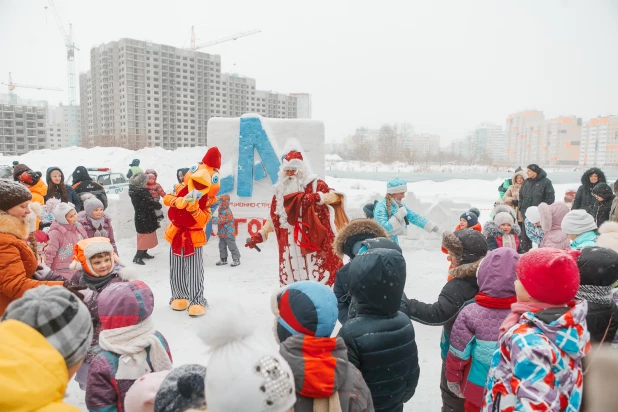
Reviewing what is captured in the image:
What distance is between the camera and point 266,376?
1.34 m

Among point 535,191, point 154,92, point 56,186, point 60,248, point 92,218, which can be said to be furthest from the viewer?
point 154,92

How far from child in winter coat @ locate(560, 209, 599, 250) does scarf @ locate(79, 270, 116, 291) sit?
155 inches

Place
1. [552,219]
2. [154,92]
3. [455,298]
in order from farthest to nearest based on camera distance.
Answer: [154,92], [552,219], [455,298]

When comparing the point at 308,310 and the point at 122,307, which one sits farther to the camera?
the point at 122,307

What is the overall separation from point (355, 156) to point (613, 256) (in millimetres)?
53230

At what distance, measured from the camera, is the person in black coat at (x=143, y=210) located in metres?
7.00

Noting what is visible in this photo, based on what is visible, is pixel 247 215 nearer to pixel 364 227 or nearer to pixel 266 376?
pixel 364 227

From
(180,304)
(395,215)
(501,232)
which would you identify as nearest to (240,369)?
(395,215)

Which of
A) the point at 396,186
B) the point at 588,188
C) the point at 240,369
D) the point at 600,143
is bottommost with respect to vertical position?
the point at 240,369

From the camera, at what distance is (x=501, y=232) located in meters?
4.85

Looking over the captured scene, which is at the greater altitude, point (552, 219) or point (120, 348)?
point (552, 219)

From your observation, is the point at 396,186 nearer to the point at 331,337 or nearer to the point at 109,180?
the point at 331,337

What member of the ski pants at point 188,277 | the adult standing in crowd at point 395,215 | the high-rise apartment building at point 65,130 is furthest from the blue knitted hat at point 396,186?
the high-rise apartment building at point 65,130

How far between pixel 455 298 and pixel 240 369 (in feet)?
6.07
